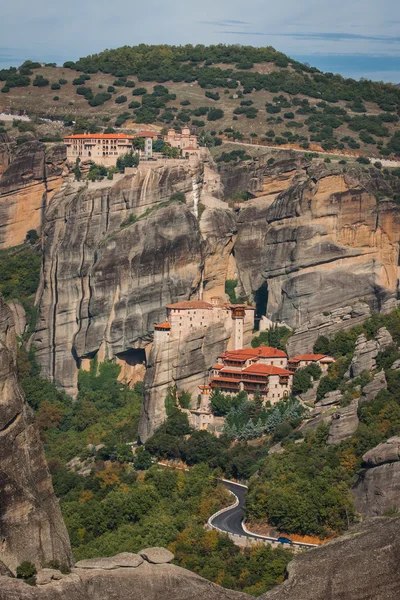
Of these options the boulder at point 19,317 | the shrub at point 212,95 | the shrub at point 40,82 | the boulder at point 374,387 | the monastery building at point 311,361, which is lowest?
the boulder at point 19,317

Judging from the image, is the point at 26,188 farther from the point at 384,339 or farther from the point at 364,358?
A: the point at 364,358

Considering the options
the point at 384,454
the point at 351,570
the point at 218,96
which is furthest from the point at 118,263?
the point at 351,570

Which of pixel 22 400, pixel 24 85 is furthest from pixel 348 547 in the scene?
pixel 24 85

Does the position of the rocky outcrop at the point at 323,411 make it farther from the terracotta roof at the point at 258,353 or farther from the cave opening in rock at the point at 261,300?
the cave opening in rock at the point at 261,300

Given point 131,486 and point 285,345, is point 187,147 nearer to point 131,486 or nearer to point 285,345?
point 285,345

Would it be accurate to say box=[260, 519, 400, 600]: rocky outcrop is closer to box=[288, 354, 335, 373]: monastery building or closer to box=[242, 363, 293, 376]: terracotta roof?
box=[242, 363, 293, 376]: terracotta roof

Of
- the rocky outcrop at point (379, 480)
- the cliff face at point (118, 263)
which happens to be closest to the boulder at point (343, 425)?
the rocky outcrop at point (379, 480)
